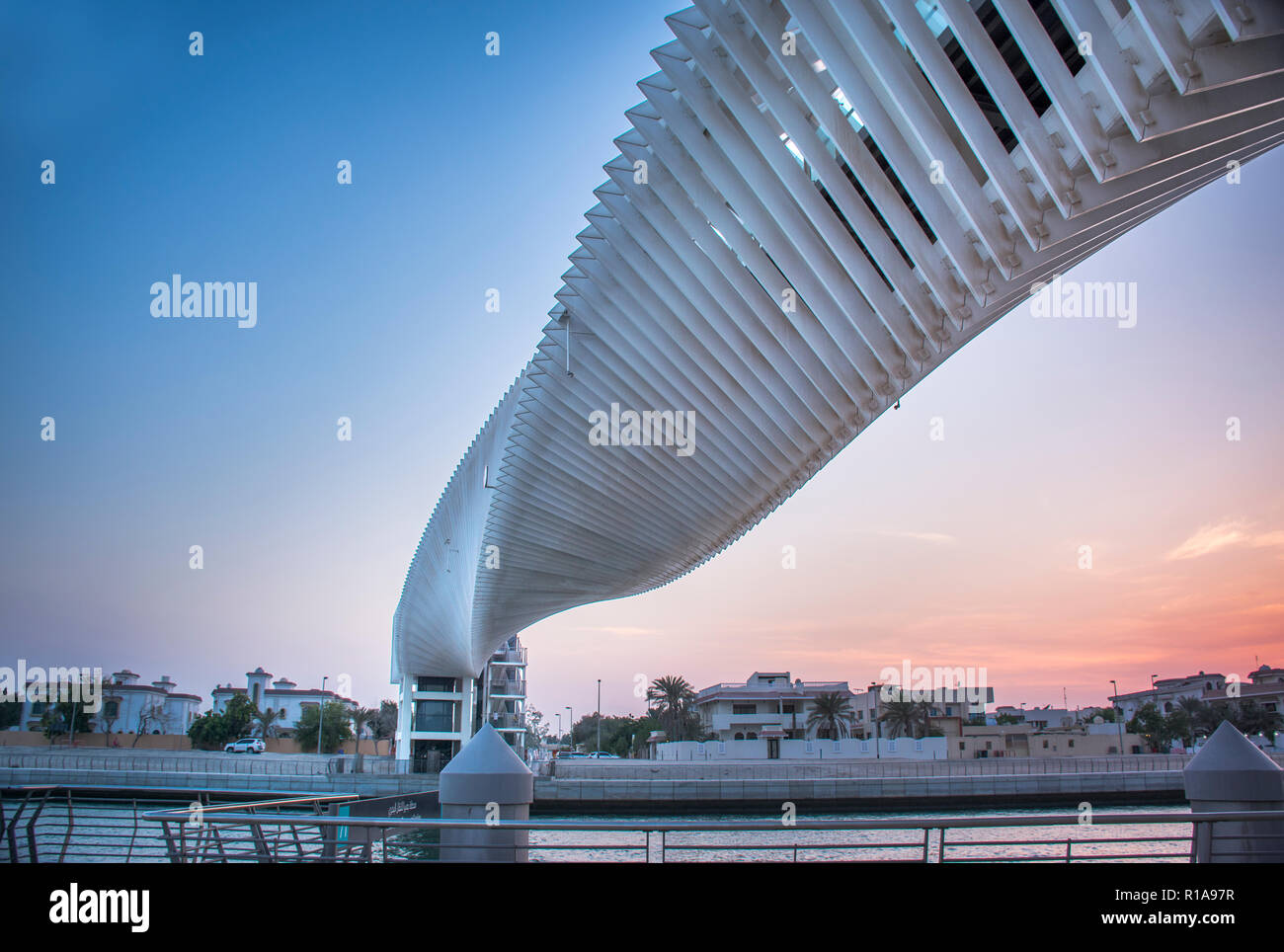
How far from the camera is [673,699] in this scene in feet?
230

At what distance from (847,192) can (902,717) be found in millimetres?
51217

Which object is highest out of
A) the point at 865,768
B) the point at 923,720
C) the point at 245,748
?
the point at 865,768

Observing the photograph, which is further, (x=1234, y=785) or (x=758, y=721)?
(x=758, y=721)

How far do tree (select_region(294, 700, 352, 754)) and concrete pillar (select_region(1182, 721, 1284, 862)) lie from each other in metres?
81.0

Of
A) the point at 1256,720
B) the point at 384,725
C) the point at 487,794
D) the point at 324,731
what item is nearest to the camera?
the point at 487,794

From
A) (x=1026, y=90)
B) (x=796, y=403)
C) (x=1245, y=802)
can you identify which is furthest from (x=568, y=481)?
(x=1245, y=802)

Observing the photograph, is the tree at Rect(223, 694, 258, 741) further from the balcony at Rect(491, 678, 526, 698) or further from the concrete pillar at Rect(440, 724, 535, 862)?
the concrete pillar at Rect(440, 724, 535, 862)

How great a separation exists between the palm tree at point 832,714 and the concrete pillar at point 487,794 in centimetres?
5493

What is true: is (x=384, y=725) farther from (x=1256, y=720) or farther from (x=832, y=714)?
(x=1256, y=720)

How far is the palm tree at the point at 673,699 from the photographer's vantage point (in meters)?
69.7

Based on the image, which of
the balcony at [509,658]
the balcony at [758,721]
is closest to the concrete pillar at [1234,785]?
the balcony at [758,721]

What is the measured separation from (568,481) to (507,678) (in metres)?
51.2

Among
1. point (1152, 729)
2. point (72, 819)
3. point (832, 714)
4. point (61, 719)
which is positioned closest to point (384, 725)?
point (61, 719)
